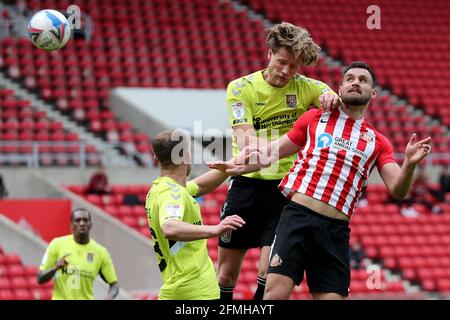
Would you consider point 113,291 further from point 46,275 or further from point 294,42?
point 294,42

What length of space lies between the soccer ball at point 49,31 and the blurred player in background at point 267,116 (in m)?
2.10

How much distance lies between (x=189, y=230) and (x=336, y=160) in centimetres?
107

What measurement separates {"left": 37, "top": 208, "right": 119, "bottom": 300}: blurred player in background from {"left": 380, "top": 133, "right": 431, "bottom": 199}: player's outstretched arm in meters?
5.45

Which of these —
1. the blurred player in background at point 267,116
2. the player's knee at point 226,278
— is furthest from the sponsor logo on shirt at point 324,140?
the player's knee at point 226,278

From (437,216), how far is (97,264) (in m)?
8.76

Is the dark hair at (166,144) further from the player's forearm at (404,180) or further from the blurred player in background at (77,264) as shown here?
the blurred player in background at (77,264)

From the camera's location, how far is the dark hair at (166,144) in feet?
22.2

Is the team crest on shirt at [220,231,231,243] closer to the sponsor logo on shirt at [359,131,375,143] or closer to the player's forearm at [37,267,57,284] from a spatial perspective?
the sponsor logo on shirt at [359,131,375,143]

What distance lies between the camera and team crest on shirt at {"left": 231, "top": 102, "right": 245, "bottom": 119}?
24.4ft

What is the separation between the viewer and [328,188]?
21.6 ft

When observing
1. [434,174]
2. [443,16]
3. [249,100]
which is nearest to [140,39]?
[434,174]

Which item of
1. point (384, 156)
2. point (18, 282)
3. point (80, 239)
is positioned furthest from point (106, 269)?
point (384, 156)

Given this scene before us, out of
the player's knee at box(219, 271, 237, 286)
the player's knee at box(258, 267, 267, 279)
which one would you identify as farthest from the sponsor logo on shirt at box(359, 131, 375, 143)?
the player's knee at box(219, 271, 237, 286)

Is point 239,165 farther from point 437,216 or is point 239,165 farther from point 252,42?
point 252,42
